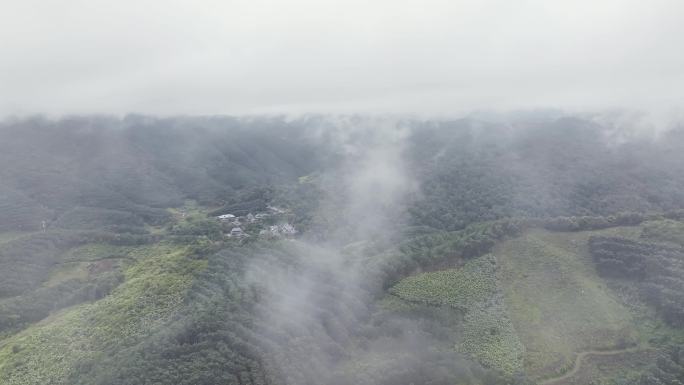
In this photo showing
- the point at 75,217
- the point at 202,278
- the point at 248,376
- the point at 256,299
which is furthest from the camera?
the point at 75,217

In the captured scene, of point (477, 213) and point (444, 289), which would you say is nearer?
point (444, 289)

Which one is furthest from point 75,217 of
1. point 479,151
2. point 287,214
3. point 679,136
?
point 679,136

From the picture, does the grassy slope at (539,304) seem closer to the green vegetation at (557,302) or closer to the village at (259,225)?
the green vegetation at (557,302)

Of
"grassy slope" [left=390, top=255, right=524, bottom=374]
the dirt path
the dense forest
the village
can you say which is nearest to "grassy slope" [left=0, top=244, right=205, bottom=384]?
the dense forest

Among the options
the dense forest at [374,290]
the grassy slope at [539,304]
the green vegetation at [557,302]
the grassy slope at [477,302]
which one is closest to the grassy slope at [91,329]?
the dense forest at [374,290]

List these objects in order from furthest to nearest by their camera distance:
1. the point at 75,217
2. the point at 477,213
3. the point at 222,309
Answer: the point at 75,217 < the point at 477,213 < the point at 222,309

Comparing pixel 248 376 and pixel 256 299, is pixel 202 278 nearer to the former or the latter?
pixel 256 299
